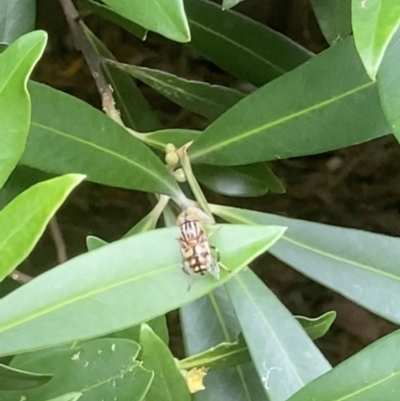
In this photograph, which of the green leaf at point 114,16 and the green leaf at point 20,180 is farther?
the green leaf at point 114,16

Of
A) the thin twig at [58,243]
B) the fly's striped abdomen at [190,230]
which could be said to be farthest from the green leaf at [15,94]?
the thin twig at [58,243]

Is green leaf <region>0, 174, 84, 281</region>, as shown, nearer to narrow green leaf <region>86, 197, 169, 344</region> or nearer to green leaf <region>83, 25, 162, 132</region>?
narrow green leaf <region>86, 197, 169, 344</region>

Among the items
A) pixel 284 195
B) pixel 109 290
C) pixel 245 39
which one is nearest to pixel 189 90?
pixel 245 39

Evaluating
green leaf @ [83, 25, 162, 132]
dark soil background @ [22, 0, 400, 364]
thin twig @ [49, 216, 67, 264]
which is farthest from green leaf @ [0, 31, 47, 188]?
dark soil background @ [22, 0, 400, 364]

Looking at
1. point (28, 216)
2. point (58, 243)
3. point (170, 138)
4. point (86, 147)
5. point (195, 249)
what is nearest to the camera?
point (28, 216)

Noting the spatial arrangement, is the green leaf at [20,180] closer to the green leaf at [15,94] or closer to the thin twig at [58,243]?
the green leaf at [15,94]

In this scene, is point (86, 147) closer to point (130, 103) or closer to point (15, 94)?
point (15, 94)

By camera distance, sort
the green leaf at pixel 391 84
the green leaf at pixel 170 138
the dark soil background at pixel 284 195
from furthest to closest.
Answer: the dark soil background at pixel 284 195 < the green leaf at pixel 170 138 < the green leaf at pixel 391 84
